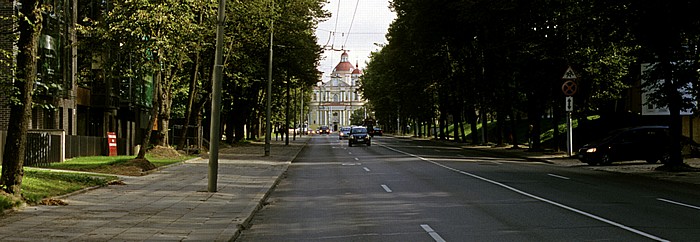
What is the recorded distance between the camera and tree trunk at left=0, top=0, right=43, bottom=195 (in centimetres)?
1427

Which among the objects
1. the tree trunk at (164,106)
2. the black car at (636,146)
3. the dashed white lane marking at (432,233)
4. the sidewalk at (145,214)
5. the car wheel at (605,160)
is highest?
the tree trunk at (164,106)

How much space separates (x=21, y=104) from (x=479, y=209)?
8980mm

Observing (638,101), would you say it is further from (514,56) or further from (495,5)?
(495,5)

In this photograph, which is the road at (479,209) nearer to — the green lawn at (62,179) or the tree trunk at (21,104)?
the green lawn at (62,179)

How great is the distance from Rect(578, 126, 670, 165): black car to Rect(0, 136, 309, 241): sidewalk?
630 inches

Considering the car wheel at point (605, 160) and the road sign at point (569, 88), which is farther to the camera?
the road sign at point (569, 88)

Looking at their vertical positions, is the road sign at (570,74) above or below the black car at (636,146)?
above

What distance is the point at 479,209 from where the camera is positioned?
48.9 ft

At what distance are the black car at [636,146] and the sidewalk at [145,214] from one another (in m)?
16.0

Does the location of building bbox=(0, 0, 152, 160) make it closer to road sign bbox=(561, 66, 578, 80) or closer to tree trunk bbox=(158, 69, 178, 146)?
tree trunk bbox=(158, 69, 178, 146)

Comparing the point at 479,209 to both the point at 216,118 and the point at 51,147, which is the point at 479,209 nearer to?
the point at 216,118

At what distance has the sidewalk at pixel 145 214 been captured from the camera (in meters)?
10.9

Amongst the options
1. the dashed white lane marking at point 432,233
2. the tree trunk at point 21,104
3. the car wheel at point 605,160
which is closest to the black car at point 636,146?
the car wheel at point 605,160

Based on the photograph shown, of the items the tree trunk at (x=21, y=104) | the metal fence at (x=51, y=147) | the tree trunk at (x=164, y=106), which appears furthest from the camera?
the tree trunk at (x=164, y=106)
